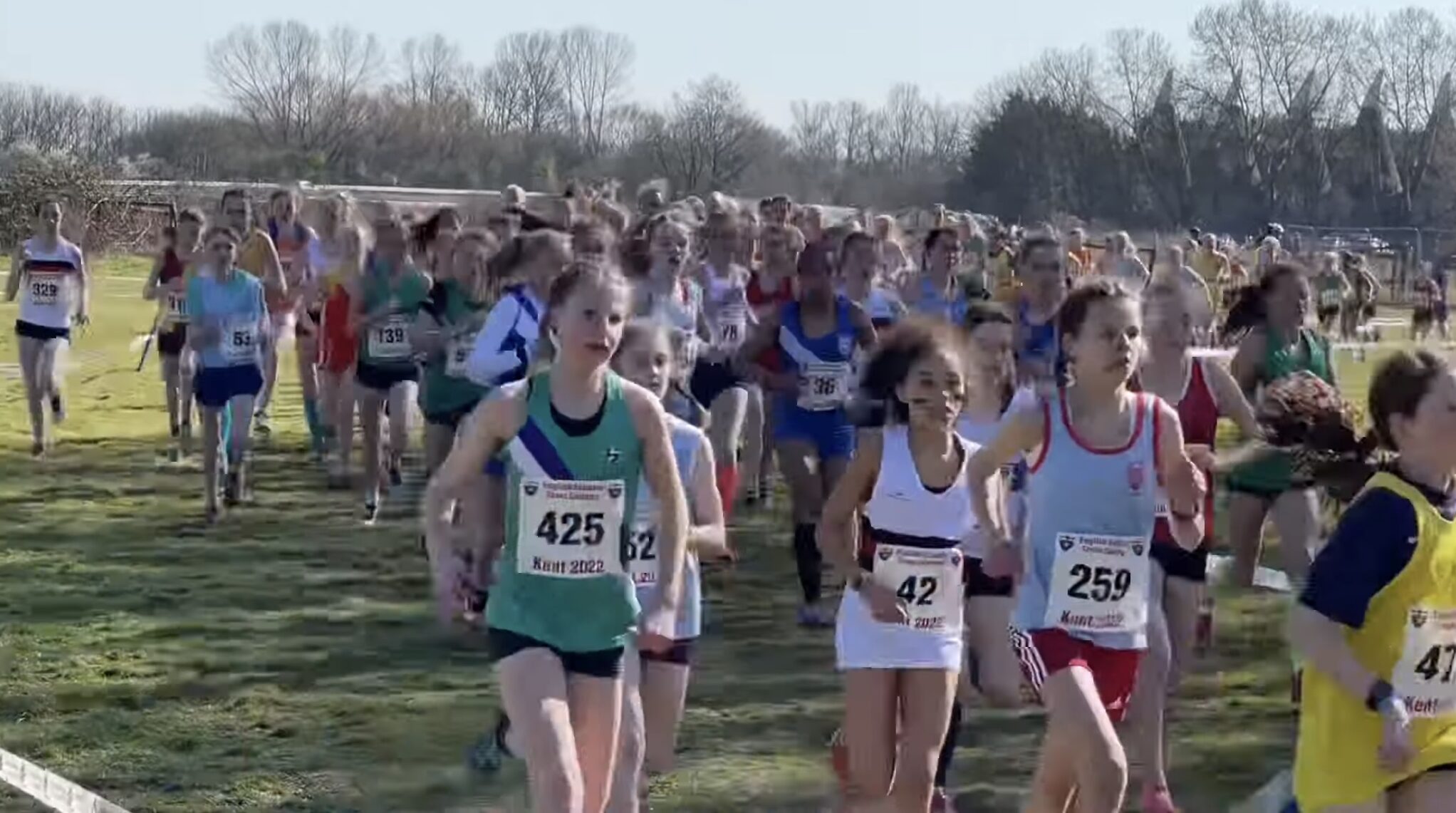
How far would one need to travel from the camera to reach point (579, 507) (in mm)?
4992

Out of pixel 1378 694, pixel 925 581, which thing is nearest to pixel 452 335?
pixel 925 581

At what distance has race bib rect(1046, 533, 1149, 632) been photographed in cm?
514

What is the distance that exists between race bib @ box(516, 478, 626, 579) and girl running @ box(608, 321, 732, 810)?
137 millimetres

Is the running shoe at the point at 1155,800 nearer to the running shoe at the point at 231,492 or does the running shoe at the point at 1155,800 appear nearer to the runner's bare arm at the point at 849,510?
the runner's bare arm at the point at 849,510

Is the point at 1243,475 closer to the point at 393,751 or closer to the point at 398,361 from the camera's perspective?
the point at 393,751

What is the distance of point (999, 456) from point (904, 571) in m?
0.43

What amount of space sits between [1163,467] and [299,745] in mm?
3498

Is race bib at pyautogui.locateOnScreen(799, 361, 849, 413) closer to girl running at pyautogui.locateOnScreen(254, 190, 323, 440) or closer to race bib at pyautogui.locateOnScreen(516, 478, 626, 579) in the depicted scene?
race bib at pyautogui.locateOnScreen(516, 478, 626, 579)

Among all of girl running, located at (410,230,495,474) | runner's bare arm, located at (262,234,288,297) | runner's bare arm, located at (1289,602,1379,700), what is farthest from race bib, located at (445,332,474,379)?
runner's bare arm, located at (1289,602,1379,700)

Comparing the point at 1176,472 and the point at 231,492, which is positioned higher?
the point at 1176,472

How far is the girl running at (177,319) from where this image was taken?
13.5 meters

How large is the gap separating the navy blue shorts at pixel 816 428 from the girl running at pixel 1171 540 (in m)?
2.14

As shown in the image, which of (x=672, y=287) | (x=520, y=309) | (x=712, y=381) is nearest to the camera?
(x=520, y=309)

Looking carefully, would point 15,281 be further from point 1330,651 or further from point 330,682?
point 1330,651
